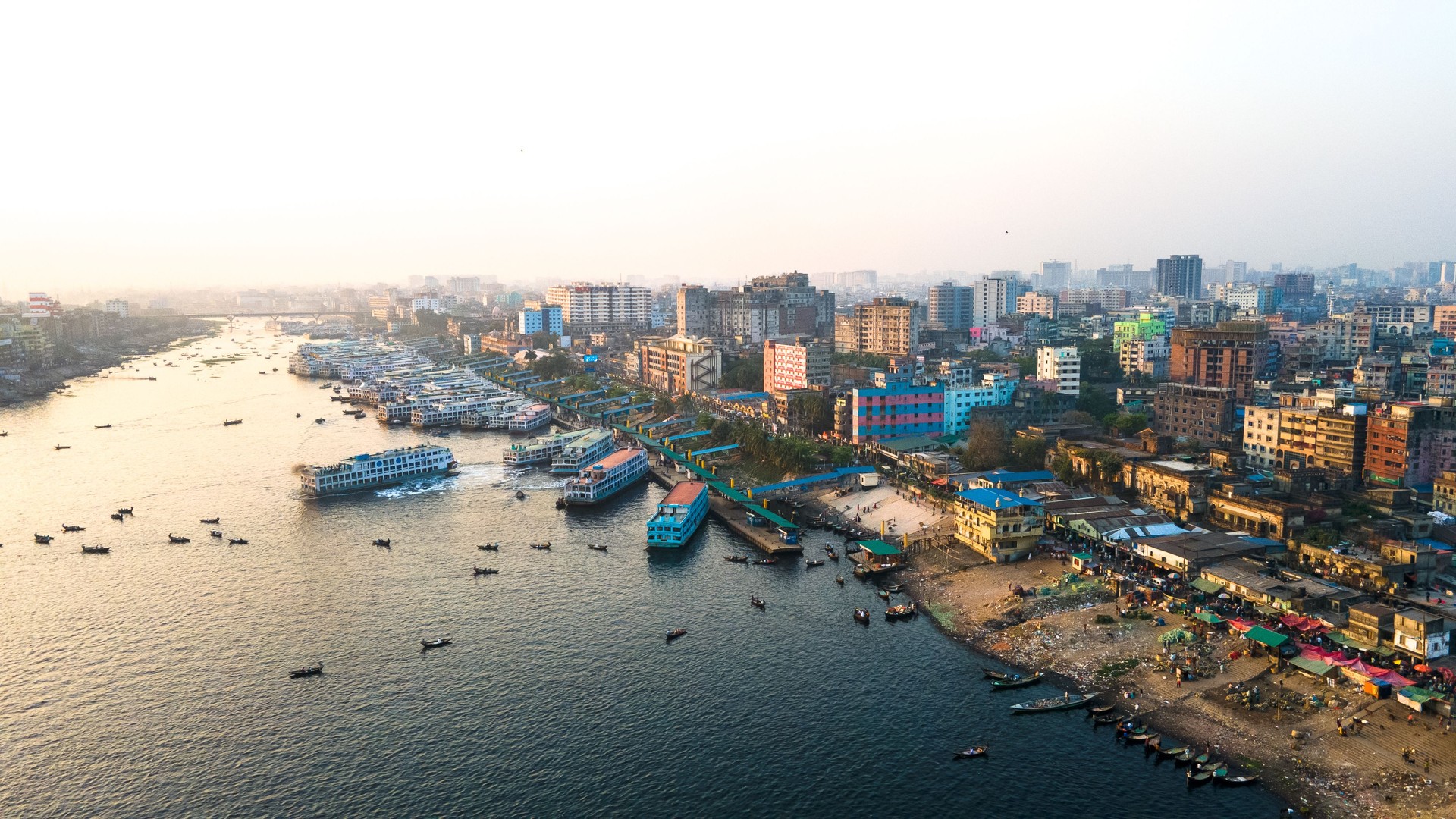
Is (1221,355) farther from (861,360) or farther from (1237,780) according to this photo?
(1237,780)

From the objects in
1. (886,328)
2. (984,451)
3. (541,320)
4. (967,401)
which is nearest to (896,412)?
(967,401)

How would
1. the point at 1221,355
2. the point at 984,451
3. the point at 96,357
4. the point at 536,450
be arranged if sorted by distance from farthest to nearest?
the point at 96,357
the point at 1221,355
the point at 536,450
the point at 984,451

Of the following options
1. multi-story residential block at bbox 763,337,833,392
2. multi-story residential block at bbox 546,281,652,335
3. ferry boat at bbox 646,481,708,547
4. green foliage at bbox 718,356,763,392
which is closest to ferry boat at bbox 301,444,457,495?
ferry boat at bbox 646,481,708,547

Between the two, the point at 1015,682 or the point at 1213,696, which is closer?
the point at 1213,696

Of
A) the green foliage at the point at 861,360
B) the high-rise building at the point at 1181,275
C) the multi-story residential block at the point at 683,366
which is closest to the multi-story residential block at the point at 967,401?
the green foliage at the point at 861,360

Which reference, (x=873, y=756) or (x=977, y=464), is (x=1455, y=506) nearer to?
(x=977, y=464)
